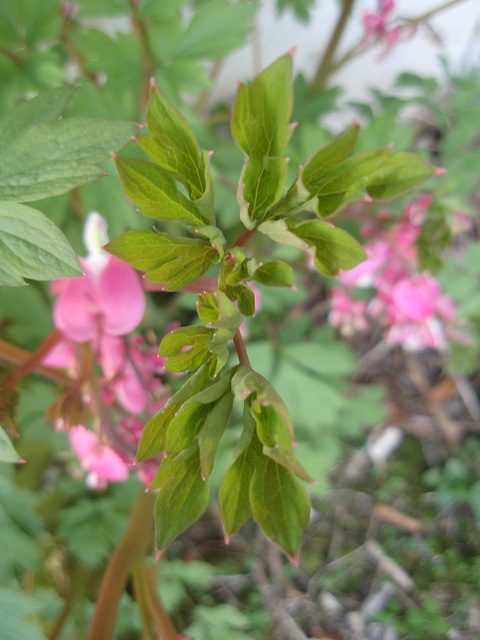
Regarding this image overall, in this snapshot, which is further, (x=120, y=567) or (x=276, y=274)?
(x=120, y=567)

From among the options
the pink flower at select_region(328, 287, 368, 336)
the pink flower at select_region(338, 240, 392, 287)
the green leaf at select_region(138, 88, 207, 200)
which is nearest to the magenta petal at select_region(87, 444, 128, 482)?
the green leaf at select_region(138, 88, 207, 200)

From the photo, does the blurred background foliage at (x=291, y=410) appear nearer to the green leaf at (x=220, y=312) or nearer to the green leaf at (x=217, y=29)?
the green leaf at (x=217, y=29)

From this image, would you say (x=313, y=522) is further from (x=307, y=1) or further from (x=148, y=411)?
(x=307, y=1)

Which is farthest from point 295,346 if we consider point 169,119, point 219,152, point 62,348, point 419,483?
point 169,119

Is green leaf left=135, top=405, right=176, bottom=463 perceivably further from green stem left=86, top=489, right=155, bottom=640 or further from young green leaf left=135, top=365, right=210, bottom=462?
green stem left=86, top=489, right=155, bottom=640

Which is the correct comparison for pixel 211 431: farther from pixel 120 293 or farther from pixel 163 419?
pixel 120 293

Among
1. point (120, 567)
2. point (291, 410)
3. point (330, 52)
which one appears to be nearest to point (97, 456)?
point (120, 567)
